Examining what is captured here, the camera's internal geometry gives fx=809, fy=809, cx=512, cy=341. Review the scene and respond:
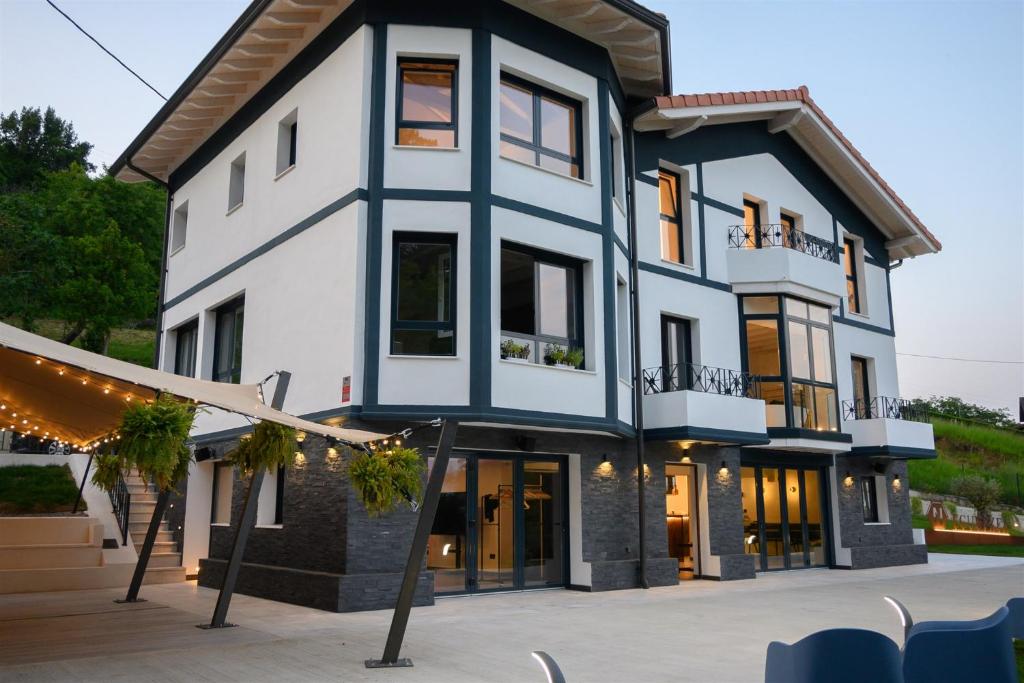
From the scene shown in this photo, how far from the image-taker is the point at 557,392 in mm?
10750

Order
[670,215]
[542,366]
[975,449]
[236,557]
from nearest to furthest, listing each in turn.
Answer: [236,557]
[542,366]
[670,215]
[975,449]

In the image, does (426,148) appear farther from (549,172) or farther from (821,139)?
(821,139)

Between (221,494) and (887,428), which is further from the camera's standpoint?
(887,428)

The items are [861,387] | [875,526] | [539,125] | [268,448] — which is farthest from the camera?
[861,387]

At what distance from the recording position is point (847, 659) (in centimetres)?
351

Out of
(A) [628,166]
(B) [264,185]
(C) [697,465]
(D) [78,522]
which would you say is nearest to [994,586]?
(C) [697,465]

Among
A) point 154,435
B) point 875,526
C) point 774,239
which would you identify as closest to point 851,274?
point 774,239

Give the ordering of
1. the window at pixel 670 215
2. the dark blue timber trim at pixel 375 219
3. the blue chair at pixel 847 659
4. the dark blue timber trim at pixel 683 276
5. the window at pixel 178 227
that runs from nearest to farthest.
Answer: the blue chair at pixel 847 659 → the dark blue timber trim at pixel 375 219 → the dark blue timber trim at pixel 683 276 → the window at pixel 670 215 → the window at pixel 178 227

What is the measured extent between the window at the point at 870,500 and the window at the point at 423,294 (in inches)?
462

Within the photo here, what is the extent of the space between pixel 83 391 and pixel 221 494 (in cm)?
645

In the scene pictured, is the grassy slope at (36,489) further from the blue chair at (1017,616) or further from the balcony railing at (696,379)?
the blue chair at (1017,616)

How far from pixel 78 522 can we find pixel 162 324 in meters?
4.93

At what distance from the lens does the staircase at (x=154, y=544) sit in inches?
516

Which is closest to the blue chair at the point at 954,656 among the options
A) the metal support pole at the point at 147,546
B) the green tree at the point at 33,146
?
the metal support pole at the point at 147,546
